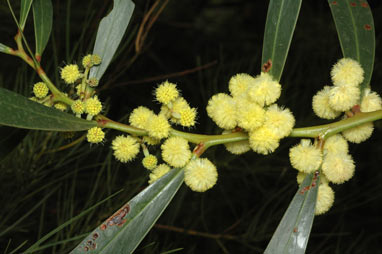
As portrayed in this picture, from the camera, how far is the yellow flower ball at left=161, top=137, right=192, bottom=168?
83 centimetres

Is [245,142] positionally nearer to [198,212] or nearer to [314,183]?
[314,183]

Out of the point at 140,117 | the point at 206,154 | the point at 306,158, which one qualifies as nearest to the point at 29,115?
the point at 140,117

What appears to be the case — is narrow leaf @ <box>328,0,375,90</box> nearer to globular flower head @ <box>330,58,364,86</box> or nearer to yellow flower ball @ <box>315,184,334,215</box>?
globular flower head @ <box>330,58,364,86</box>

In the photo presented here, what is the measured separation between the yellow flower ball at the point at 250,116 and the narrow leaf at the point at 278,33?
0.14m

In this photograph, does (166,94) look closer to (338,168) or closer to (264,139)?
(264,139)

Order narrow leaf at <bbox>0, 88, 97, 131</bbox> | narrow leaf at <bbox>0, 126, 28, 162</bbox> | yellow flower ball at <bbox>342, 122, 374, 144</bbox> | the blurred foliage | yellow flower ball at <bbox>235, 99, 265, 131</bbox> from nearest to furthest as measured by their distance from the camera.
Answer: narrow leaf at <bbox>0, 88, 97, 131</bbox>
yellow flower ball at <bbox>235, 99, 265, 131</bbox>
yellow flower ball at <bbox>342, 122, 374, 144</bbox>
narrow leaf at <bbox>0, 126, 28, 162</bbox>
the blurred foliage

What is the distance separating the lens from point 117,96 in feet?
7.15

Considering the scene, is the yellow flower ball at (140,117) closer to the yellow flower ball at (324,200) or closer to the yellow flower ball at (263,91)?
the yellow flower ball at (263,91)

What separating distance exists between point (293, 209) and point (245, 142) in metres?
0.17

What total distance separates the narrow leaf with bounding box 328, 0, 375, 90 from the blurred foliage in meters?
0.65

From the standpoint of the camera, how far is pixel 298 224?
84 centimetres

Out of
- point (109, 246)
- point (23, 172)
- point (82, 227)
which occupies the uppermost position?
point (23, 172)

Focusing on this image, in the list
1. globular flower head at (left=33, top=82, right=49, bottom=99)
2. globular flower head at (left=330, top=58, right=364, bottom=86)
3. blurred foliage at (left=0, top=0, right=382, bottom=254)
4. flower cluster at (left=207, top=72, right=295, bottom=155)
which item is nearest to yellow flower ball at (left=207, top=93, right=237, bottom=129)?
flower cluster at (left=207, top=72, right=295, bottom=155)

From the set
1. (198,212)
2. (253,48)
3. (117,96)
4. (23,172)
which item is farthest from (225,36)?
(23,172)
